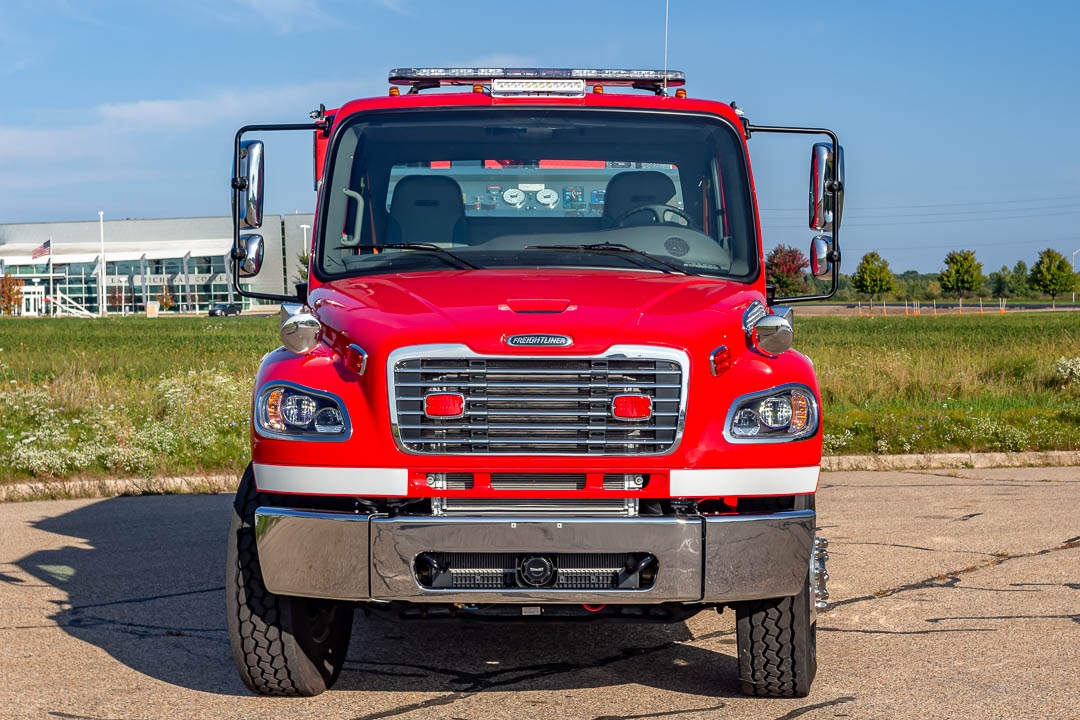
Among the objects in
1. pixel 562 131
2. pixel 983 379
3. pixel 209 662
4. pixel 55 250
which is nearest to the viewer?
pixel 209 662

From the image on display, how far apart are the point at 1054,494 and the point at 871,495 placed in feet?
4.84

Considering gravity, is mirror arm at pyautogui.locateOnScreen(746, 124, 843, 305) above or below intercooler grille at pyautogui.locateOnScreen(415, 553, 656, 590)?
above

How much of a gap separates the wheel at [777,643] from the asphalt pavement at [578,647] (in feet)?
0.33

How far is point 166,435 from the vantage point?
42.8 ft

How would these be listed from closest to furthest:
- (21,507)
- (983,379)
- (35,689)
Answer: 1. (35,689)
2. (21,507)
3. (983,379)

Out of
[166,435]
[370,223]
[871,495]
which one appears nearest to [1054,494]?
[871,495]

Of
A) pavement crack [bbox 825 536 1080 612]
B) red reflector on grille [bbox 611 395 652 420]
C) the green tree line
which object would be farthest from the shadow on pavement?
the green tree line

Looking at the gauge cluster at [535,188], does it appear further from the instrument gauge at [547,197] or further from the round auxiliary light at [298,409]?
the round auxiliary light at [298,409]

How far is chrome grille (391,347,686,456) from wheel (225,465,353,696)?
2.85 feet

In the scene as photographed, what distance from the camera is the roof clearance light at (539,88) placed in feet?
21.8

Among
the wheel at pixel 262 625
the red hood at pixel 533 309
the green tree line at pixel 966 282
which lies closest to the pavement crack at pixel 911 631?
the red hood at pixel 533 309

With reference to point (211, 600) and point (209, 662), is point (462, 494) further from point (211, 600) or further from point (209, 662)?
point (211, 600)

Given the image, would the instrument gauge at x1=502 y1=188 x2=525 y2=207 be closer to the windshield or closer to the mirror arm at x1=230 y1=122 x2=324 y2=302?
the windshield

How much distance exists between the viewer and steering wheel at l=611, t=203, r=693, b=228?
622 centimetres
